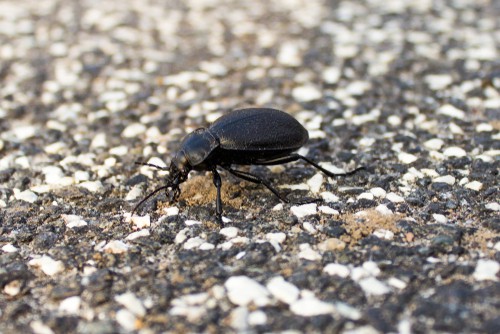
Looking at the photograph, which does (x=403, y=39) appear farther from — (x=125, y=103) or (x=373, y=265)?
(x=373, y=265)

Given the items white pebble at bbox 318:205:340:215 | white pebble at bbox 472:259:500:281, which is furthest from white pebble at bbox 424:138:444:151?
white pebble at bbox 472:259:500:281

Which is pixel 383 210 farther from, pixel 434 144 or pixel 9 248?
pixel 9 248

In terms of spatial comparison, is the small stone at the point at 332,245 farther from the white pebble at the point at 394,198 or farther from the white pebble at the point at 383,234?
the white pebble at the point at 394,198

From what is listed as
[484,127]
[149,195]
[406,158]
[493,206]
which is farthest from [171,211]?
[484,127]

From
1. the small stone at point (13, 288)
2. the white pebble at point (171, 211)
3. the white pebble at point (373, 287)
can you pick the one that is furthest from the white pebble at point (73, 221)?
the white pebble at point (373, 287)

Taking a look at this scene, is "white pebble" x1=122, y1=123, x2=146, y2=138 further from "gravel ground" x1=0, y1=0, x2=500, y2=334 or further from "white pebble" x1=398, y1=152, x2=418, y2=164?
"white pebble" x1=398, y1=152, x2=418, y2=164

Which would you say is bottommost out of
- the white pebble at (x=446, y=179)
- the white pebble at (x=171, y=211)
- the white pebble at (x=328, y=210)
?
the white pebble at (x=446, y=179)
